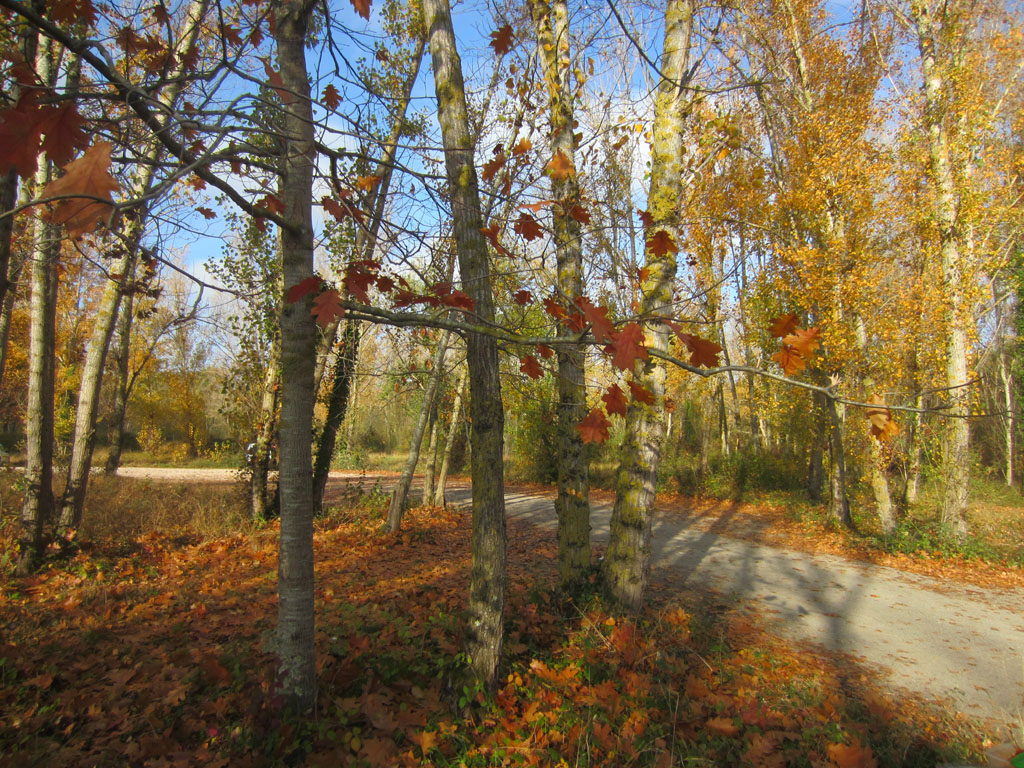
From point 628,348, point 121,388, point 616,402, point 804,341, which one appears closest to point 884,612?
point 804,341

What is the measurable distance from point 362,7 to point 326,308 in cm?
150

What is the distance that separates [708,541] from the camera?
1078 cm

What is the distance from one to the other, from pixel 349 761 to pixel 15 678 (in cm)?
234

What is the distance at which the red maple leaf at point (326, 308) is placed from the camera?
217 cm

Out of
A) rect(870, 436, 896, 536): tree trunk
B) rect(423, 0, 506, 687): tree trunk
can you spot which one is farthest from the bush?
rect(423, 0, 506, 687): tree trunk

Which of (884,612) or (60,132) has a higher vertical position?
(60,132)

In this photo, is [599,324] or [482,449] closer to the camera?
[599,324]

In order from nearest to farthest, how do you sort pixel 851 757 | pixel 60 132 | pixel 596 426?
1. pixel 60 132
2. pixel 596 426
3. pixel 851 757

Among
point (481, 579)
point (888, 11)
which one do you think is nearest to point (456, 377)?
point (481, 579)

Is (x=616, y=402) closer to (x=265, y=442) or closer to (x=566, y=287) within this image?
(x=566, y=287)

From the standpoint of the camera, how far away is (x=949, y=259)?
10.2m

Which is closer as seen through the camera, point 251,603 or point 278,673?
point 278,673

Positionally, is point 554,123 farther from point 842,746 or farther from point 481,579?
point 842,746

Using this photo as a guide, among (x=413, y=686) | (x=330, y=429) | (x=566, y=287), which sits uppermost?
(x=566, y=287)
